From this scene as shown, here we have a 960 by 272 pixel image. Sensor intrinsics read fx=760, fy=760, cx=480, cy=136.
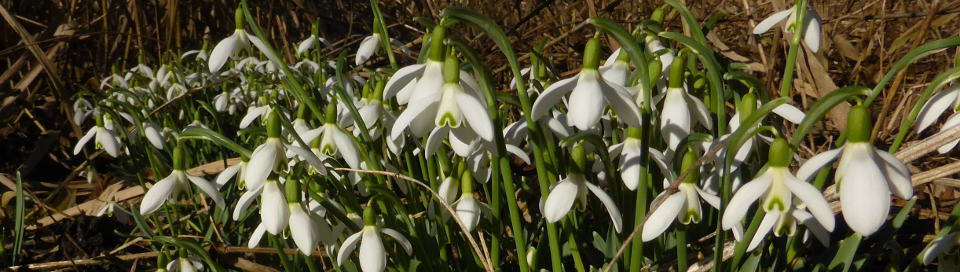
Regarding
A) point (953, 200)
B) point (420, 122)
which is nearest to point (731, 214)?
point (420, 122)

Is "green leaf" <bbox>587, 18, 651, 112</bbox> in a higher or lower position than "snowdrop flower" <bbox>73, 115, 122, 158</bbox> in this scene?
higher

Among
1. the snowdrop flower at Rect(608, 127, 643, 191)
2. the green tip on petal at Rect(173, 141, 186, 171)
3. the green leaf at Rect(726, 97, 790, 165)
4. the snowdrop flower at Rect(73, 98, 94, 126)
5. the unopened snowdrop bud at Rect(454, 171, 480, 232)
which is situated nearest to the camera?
the green leaf at Rect(726, 97, 790, 165)

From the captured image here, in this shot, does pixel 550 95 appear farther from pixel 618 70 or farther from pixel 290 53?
pixel 290 53

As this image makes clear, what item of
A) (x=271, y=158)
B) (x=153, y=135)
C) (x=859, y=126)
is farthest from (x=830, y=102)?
(x=153, y=135)

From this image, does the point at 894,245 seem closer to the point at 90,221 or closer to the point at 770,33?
the point at 770,33

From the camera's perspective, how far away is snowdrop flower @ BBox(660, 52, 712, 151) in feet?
3.39

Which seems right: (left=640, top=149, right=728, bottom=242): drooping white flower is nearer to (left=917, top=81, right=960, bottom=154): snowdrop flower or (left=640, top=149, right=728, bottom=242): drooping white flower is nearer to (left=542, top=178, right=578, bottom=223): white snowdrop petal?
(left=542, top=178, right=578, bottom=223): white snowdrop petal

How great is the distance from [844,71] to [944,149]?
1.71 metres

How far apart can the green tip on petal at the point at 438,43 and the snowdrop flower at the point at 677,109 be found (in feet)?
1.03

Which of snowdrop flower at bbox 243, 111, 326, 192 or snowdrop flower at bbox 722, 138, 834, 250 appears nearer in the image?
snowdrop flower at bbox 722, 138, 834, 250

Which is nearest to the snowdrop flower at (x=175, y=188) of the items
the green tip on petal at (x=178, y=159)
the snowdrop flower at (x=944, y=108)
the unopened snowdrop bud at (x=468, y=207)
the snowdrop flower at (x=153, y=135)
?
the green tip on petal at (x=178, y=159)

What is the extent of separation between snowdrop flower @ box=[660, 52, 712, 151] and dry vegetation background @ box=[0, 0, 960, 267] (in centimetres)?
40

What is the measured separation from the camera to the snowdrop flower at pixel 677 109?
103 centimetres

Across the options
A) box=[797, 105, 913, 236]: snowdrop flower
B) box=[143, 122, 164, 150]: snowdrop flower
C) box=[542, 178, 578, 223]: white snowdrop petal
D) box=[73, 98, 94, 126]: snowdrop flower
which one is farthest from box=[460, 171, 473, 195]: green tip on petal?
box=[73, 98, 94, 126]: snowdrop flower
